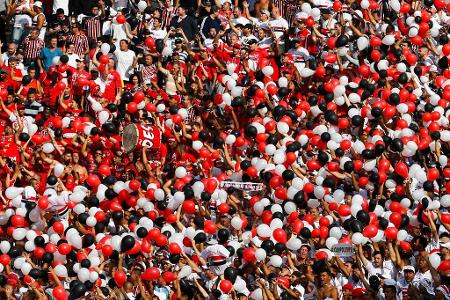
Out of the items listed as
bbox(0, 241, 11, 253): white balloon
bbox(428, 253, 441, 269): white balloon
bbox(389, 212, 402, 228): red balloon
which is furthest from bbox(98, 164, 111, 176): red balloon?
bbox(428, 253, 441, 269): white balloon

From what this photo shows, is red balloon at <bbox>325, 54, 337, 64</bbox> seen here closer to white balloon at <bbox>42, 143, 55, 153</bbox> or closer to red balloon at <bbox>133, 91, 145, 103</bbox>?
red balloon at <bbox>133, 91, 145, 103</bbox>

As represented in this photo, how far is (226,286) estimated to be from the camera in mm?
19156

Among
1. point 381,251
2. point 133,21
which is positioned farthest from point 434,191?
point 133,21

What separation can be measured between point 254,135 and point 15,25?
546 centimetres

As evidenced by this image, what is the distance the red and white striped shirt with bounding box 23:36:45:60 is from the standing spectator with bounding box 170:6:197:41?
2.11 m

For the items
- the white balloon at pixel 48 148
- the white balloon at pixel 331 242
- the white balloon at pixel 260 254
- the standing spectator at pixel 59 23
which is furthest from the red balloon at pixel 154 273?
the standing spectator at pixel 59 23

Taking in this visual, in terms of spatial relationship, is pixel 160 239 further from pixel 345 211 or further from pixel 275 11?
pixel 275 11

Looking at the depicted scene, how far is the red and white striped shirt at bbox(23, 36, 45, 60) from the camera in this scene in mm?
24109

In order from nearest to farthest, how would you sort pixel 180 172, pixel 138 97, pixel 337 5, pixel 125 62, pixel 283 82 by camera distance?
pixel 180 172, pixel 283 82, pixel 138 97, pixel 337 5, pixel 125 62

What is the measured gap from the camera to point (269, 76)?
22.1 metres

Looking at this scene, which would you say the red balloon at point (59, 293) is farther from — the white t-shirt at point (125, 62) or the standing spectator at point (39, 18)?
the standing spectator at point (39, 18)

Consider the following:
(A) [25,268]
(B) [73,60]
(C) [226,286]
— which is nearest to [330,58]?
(B) [73,60]

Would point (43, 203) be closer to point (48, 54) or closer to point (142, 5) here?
point (48, 54)

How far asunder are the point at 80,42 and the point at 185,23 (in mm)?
1654
